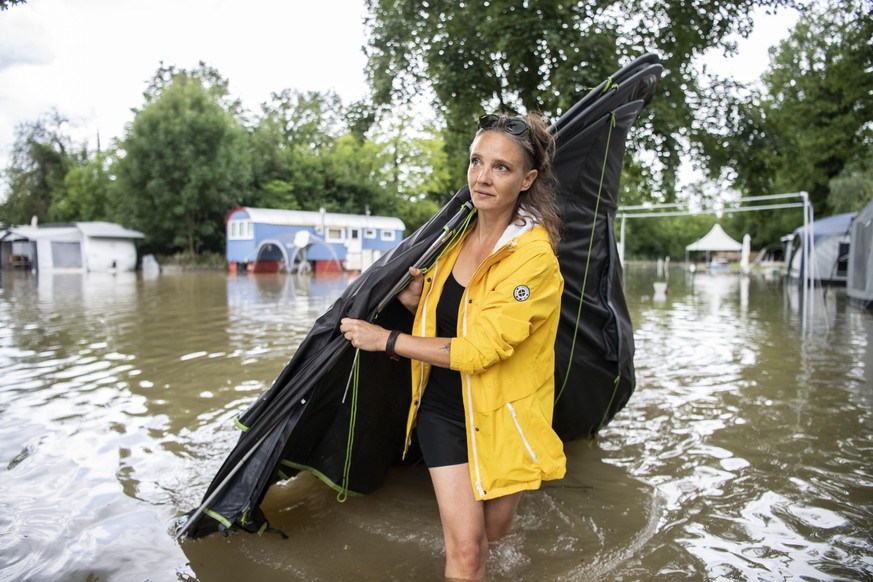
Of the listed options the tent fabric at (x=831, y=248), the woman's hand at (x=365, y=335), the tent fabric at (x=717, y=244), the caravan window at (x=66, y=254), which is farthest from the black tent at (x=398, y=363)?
the tent fabric at (x=717, y=244)

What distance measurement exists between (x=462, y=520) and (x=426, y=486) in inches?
73.3

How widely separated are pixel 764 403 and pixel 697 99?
5.16 meters

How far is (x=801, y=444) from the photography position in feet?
16.9

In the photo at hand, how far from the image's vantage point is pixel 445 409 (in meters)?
2.65

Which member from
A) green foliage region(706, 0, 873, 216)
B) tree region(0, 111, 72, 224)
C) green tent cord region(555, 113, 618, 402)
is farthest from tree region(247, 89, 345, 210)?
green tent cord region(555, 113, 618, 402)

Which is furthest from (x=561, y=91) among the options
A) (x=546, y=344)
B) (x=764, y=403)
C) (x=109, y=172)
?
(x=109, y=172)

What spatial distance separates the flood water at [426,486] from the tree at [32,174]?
50.2 metres

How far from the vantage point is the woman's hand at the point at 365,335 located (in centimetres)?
256

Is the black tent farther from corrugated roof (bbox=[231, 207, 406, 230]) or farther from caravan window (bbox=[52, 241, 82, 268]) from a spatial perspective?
caravan window (bbox=[52, 241, 82, 268])

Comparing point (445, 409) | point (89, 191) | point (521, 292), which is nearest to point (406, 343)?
point (445, 409)

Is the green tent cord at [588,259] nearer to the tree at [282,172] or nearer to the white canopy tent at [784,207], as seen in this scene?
the white canopy tent at [784,207]

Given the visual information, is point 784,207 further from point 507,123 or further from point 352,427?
point 507,123

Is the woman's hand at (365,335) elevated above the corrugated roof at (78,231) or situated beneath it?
situated beneath

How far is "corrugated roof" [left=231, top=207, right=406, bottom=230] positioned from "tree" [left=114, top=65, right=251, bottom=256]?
12.3 feet
